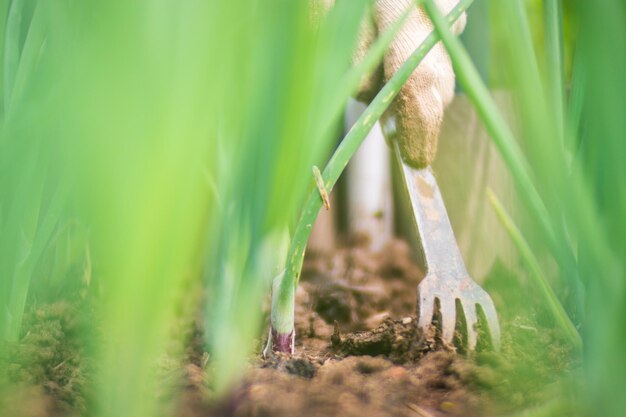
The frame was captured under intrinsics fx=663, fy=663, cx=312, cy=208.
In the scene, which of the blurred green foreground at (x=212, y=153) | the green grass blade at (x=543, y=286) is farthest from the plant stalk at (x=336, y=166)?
the green grass blade at (x=543, y=286)

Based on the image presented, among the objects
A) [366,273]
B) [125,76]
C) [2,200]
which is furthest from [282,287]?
[366,273]

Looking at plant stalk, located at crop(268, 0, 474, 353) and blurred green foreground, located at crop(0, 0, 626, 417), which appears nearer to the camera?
blurred green foreground, located at crop(0, 0, 626, 417)

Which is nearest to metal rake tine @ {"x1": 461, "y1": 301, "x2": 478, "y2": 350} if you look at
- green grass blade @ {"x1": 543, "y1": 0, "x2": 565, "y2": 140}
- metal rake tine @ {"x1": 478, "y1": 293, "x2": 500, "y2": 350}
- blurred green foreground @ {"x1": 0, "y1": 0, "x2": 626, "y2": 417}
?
metal rake tine @ {"x1": 478, "y1": 293, "x2": 500, "y2": 350}

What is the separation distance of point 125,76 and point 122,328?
0.14 metres

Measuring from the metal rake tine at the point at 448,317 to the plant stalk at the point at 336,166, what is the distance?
7.9 inches

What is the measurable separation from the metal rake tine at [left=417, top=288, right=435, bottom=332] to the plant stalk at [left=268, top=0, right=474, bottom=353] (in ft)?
0.57

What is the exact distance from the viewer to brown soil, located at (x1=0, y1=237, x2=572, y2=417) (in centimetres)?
51

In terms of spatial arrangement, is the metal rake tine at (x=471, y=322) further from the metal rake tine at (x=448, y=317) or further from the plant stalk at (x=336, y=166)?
the plant stalk at (x=336, y=166)

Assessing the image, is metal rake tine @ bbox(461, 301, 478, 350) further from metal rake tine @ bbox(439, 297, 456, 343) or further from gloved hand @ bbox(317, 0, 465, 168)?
gloved hand @ bbox(317, 0, 465, 168)

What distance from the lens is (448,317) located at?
82 cm

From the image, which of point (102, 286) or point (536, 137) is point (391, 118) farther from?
point (102, 286)

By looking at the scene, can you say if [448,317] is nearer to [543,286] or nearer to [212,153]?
[543,286]

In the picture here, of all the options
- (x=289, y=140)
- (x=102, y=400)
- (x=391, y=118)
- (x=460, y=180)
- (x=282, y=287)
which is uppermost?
(x=460, y=180)

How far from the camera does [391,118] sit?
935mm
